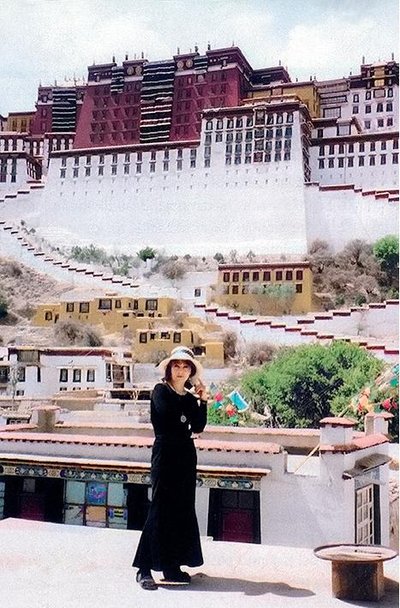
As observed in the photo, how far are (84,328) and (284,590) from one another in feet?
15.6

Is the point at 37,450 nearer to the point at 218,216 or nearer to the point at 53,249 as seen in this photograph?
the point at 53,249

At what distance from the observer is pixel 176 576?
1.75 metres

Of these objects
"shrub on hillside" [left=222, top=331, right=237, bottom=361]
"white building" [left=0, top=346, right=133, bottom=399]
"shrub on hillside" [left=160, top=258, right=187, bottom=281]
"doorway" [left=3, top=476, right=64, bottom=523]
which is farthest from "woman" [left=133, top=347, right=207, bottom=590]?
"shrub on hillside" [left=160, top=258, right=187, bottom=281]

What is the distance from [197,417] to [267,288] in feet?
17.4

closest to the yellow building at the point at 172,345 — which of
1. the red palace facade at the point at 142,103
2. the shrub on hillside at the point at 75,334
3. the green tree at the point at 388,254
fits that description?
the shrub on hillside at the point at 75,334

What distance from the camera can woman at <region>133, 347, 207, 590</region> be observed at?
5.69 feet

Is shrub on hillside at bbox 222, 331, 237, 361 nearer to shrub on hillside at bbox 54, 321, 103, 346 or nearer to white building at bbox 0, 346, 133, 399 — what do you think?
white building at bbox 0, 346, 133, 399

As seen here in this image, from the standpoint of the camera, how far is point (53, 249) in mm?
8484

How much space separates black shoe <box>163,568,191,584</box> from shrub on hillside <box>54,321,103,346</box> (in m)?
4.32

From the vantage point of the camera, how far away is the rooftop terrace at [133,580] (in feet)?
5.55

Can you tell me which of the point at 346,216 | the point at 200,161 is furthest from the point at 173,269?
the point at 200,161

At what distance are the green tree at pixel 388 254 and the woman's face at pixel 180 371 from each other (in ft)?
14.0

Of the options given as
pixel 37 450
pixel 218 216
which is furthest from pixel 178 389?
pixel 218 216

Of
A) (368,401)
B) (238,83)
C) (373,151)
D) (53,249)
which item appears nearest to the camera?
(368,401)
